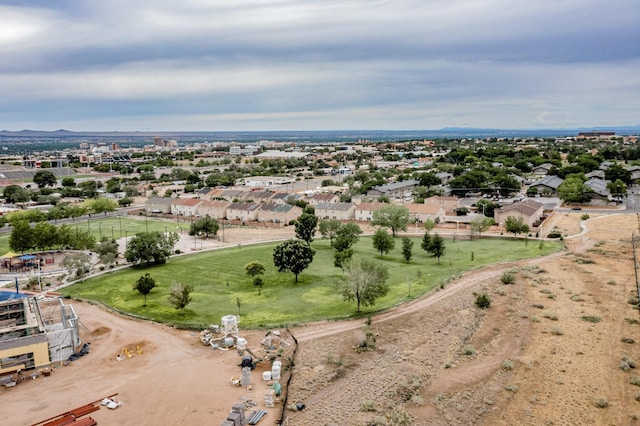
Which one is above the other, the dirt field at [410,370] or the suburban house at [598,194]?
the suburban house at [598,194]

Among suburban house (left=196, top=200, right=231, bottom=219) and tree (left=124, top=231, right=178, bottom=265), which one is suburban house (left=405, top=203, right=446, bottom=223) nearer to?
suburban house (left=196, top=200, right=231, bottom=219)

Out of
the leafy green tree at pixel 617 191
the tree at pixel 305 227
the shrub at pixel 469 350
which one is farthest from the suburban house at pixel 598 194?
the shrub at pixel 469 350

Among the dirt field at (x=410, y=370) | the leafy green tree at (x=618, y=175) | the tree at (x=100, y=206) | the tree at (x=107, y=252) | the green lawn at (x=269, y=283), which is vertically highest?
the leafy green tree at (x=618, y=175)

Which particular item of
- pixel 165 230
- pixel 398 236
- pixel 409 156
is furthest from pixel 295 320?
pixel 409 156

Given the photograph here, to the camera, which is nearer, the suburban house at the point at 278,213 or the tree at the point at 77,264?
the tree at the point at 77,264

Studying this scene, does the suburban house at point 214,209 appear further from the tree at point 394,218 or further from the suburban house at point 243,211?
the tree at point 394,218

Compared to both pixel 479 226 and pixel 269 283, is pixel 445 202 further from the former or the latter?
pixel 269 283
